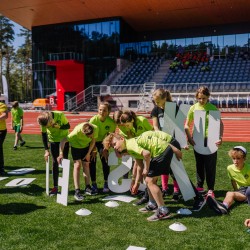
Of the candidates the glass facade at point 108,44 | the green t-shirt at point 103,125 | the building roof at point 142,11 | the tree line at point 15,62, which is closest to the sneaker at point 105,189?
the green t-shirt at point 103,125

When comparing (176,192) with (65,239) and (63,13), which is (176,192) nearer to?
(65,239)

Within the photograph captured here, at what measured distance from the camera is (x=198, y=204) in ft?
17.1

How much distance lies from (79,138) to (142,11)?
2940 cm

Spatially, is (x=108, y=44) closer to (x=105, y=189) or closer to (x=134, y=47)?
(x=134, y=47)

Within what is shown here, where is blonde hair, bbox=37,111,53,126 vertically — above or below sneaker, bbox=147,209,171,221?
above

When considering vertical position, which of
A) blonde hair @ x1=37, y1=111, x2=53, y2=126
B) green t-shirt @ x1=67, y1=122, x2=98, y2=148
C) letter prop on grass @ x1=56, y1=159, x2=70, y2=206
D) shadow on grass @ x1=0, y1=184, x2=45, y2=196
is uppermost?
blonde hair @ x1=37, y1=111, x2=53, y2=126

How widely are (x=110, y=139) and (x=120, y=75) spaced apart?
3081 cm

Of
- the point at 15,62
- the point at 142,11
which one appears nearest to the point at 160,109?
the point at 142,11

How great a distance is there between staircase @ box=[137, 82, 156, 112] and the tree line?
3948 centimetres

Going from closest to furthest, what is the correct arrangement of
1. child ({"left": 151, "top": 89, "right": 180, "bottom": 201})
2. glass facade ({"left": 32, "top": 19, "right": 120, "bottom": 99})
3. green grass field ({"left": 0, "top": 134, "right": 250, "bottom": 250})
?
green grass field ({"left": 0, "top": 134, "right": 250, "bottom": 250}), child ({"left": 151, "top": 89, "right": 180, "bottom": 201}), glass facade ({"left": 32, "top": 19, "right": 120, "bottom": 99})

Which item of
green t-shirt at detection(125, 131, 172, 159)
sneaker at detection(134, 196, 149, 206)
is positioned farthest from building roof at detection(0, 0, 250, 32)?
green t-shirt at detection(125, 131, 172, 159)

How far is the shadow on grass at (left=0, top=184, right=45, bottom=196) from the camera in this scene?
247 inches

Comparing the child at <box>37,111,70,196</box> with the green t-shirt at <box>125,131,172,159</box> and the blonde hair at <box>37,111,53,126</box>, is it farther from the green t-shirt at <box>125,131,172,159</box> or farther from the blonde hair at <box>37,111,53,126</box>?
the green t-shirt at <box>125,131,172,159</box>

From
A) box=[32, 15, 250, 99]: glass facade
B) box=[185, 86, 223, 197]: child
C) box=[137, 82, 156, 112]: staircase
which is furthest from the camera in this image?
box=[32, 15, 250, 99]: glass facade
